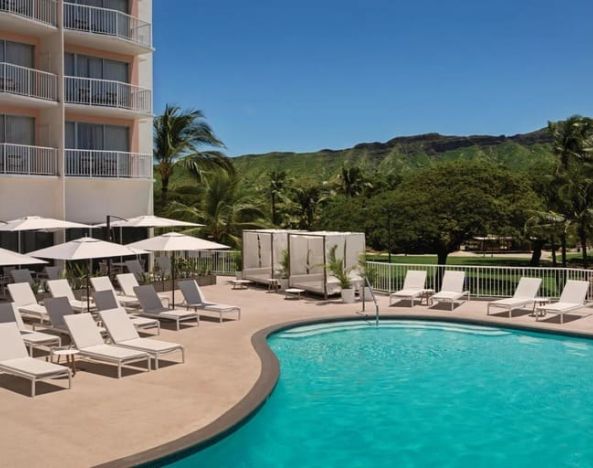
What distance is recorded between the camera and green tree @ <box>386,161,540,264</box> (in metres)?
25.6

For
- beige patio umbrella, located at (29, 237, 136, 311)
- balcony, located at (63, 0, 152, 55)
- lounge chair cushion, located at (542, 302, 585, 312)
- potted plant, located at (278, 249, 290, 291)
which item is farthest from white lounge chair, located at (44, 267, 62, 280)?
lounge chair cushion, located at (542, 302, 585, 312)

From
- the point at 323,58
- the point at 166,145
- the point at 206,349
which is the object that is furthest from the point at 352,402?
the point at 323,58

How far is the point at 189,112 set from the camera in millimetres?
36344

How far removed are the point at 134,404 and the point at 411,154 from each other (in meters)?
135

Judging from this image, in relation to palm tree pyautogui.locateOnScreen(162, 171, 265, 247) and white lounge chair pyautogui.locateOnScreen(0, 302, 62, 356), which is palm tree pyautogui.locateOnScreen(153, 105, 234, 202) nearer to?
Result: palm tree pyautogui.locateOnScreen(162, 171, 265, 247)

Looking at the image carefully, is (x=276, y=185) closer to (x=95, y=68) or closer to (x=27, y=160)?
(x=95, y=68)

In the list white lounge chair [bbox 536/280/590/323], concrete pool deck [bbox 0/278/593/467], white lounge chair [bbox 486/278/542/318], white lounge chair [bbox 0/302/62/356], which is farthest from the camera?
white lounge chair [bbox 486/278/542/318]

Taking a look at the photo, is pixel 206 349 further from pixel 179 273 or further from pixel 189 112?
pixel 189 112

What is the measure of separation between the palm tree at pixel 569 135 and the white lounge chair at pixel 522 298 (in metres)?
16.1

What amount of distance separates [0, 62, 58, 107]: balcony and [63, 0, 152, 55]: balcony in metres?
1.89

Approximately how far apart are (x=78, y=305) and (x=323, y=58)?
5962 centimetres

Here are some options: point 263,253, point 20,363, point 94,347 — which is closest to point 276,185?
point 263,253

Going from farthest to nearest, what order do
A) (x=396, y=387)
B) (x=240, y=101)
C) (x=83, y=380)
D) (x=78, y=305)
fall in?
1. (x=240, y=101)
2. (x=78, y=305)
3. (x=396, y=387)
4. (x=83, y=380)

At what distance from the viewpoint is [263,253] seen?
24.0 m
